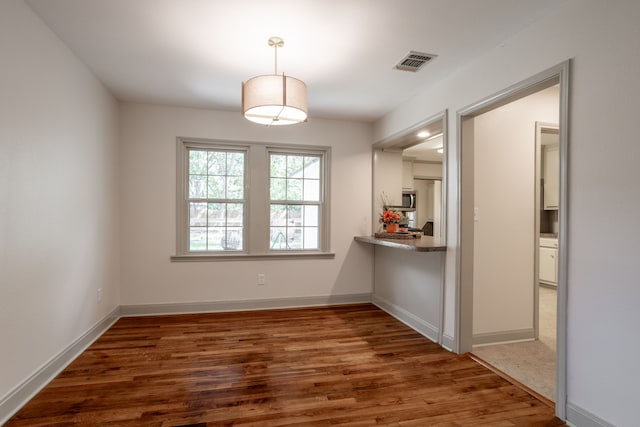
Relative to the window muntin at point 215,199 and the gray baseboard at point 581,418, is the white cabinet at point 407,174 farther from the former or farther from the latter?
the gray baseboard at point 581,418

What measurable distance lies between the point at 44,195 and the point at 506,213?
3850mm

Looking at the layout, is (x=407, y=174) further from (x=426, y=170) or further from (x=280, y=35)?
(x=280, y=35)

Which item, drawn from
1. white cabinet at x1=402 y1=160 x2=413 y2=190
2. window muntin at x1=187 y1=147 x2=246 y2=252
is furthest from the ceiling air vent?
white cabinet at x1=402 y1=160 x2=413 y2=190

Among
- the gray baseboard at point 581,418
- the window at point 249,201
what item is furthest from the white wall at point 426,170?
the gray baseboard at point 581,418

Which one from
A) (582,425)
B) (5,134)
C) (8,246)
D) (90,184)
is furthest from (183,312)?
(582,425)

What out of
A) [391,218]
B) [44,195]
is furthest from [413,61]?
[44,195]

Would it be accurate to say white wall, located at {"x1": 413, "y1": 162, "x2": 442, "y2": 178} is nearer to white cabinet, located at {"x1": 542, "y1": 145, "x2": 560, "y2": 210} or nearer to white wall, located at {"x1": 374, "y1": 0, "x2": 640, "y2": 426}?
white cabinet, located at {"x1": 542, "y1": 145, "x2": 560, "y2": 210}

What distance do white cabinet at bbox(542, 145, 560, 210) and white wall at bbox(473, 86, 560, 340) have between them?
2.87 metres

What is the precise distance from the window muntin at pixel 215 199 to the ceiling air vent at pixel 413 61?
2.27 metres

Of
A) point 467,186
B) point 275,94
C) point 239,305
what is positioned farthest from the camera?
point 239,305

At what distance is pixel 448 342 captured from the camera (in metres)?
3.09

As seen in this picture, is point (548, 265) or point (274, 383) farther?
point (548, 265)

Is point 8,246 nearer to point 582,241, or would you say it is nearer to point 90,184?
point 90,184

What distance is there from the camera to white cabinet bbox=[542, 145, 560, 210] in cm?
576
